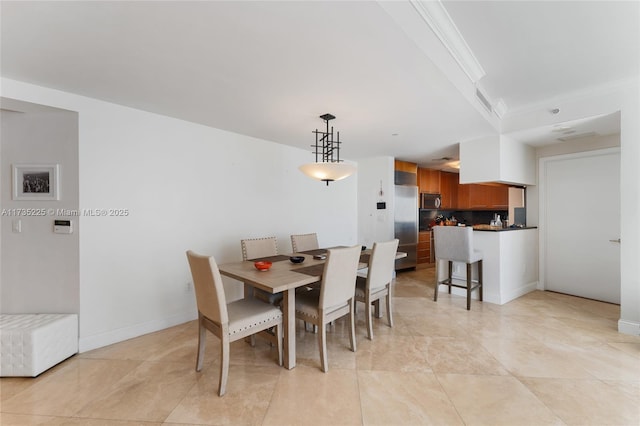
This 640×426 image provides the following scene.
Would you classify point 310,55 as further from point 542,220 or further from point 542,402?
point 542,220

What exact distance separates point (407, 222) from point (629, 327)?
3.01m

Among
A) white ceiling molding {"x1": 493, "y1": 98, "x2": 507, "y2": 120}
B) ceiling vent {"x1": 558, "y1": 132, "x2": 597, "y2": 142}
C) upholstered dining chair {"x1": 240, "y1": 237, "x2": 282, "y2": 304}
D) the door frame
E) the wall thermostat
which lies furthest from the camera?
the door frame

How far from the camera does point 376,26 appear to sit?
1.49m

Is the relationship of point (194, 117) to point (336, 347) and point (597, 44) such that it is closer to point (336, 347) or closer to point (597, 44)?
point (336, 347)

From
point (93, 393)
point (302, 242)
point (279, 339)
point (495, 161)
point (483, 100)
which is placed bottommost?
point (93, 393)

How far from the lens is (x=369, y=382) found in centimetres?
198

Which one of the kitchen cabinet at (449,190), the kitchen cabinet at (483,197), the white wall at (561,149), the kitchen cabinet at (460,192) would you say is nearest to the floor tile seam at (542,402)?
the white wall at (561,149)

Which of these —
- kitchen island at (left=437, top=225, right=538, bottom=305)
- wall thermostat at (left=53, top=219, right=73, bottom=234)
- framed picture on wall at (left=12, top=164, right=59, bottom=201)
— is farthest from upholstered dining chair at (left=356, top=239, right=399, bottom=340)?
framed picture on wall at (left=12, top=164, right=59, bottom=201)

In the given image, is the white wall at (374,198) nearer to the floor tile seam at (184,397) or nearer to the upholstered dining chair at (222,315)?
the upholstered dining chair at (222,315)

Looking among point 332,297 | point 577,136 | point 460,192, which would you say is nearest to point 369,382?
point 332,297

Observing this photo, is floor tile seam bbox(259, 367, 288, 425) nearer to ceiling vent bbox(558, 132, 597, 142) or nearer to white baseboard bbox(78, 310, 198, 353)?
white baseboard bbox(78, 310, 198, 353)

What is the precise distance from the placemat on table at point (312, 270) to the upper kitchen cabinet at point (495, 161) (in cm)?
272

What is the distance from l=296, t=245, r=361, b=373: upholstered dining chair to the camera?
6.98 ft

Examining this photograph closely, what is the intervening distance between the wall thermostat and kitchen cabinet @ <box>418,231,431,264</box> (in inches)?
216
